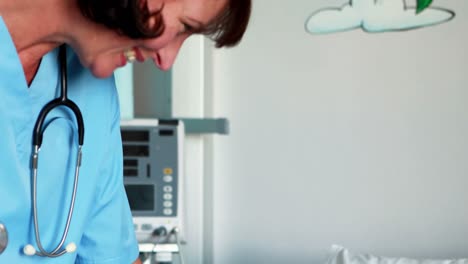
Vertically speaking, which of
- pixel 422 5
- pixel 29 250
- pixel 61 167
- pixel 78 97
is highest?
pixel 422 5

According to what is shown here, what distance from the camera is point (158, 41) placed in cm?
90

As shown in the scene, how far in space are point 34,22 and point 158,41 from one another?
16cm

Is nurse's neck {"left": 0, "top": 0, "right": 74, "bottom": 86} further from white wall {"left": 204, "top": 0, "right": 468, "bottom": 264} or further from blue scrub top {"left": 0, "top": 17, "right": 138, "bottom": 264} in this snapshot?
white wall {"left": 204, "top": 0, "right": 468, "bottom": 264}

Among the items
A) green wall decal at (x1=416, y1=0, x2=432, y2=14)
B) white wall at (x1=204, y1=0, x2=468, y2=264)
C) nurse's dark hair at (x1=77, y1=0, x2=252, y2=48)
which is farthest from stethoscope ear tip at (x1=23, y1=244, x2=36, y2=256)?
green wall decal at (x1=416, y1=0, x2=432, y2=14)

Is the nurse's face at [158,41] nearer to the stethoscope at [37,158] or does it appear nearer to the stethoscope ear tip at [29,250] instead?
the stethoscope at [37,158]

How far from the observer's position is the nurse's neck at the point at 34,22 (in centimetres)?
89

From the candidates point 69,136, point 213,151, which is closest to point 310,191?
point 213,151

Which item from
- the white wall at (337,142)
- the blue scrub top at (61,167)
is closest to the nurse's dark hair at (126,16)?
the blue scrub top at (61,167)

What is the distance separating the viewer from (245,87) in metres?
2.71

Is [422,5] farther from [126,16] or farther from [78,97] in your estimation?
[126,16]

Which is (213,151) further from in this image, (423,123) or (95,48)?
(95,48)

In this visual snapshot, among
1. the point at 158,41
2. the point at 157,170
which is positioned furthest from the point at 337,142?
the point at 158,41

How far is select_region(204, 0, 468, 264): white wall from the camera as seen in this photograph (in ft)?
8.33

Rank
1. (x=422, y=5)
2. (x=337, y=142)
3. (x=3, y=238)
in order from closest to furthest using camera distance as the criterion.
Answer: (x=3, y=238) → (x=422, y=5) → (x=337, y=142)
